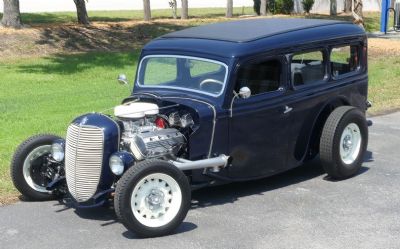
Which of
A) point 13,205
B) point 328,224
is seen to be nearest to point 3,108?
point 13,205

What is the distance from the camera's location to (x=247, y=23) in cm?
751

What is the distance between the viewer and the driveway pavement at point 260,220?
5.42 meters

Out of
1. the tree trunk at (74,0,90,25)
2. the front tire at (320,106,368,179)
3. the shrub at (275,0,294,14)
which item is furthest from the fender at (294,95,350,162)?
the shrub at (275,0,294,14)

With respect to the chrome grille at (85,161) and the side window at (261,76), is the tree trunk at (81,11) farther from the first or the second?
the chrome grille at (85,161)

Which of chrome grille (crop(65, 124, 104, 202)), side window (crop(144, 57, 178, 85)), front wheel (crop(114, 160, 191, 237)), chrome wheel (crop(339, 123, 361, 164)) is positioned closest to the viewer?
front wheel (crop(114, 160, 191, 237))

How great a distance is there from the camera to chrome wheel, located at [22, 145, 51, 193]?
642 cm

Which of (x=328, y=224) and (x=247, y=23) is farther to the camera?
(x=247, y=23)

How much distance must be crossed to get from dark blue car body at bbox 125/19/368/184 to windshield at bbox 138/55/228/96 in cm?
6

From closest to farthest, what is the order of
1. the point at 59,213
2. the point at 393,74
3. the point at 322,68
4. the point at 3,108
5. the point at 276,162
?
the point at 59,213, the point at 276,162, the point at 322,68, the point at 3,108, the point at 393,74

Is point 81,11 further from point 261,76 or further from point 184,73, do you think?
point 261,76

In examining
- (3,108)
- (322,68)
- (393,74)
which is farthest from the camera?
(393,74)

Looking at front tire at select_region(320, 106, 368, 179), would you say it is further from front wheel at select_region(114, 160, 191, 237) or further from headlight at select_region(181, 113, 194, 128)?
front wheel at select_region(114, 160, 191, 237)

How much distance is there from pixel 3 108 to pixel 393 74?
872 cm

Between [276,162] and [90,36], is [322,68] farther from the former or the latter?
[90,36]
